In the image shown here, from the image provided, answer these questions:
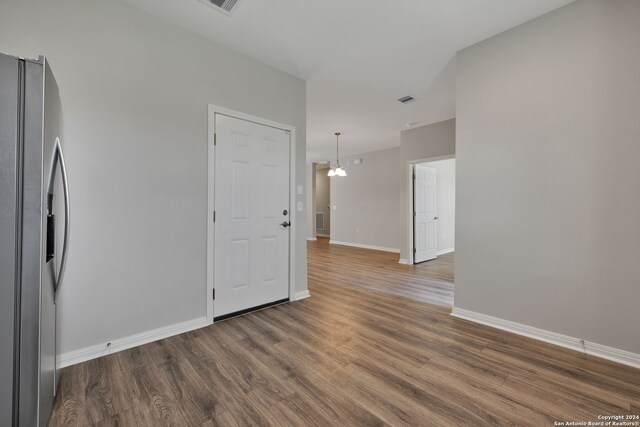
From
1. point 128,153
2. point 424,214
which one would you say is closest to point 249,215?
point 128,153

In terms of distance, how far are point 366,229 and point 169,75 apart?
638 centimetres

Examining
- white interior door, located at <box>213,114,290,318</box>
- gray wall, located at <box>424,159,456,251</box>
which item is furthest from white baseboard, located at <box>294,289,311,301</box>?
gray wall, located at <box>424,159,456,251</box>

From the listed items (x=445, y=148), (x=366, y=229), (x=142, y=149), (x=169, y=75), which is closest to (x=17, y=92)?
(x=142, y=149)

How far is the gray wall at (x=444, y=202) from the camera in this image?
680 cm

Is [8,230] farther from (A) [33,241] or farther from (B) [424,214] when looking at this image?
(B) [424,214]

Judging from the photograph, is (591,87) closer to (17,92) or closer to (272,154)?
(272,154)

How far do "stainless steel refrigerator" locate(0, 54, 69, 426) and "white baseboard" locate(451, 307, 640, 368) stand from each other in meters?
3.20

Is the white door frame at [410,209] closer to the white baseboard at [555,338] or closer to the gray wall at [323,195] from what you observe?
the white baseboard at [555,338]

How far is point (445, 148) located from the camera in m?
5.09

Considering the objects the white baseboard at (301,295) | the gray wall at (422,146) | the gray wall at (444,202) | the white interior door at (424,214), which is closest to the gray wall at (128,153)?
the white baseboard at (301,295)

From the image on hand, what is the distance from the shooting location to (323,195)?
448 inches

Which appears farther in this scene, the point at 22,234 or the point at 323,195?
the point at 323,195

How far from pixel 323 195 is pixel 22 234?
10.4 meters

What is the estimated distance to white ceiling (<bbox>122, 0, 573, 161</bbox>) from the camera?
2270mm
